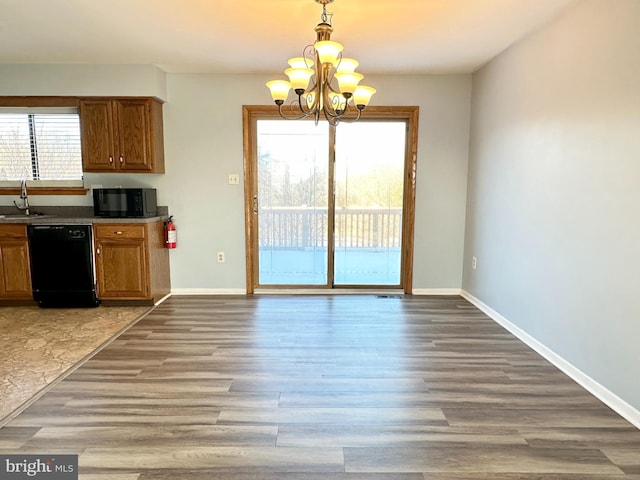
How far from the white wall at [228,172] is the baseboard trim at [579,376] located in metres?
1.16

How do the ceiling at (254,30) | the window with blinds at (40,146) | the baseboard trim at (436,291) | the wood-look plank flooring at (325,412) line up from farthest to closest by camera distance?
the baseboard trim at (436,291), the window with blinds at (40,146), the ceiling at (254,30), the wood-look plank flooring at (325,412)

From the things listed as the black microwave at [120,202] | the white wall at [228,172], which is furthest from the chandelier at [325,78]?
the black microwave at [120,202]

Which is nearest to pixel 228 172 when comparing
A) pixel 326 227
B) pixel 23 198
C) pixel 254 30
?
pixel 326 227

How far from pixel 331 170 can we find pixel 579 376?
2866 millimetres

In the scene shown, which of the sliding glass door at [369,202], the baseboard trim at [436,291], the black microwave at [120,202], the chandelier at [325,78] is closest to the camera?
the chandelier at [325,78]

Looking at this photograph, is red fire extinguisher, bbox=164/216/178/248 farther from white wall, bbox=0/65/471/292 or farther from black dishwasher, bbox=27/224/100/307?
black dishwasher, bbox=27/224/100/307

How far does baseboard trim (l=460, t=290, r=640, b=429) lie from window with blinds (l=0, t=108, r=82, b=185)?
453 cm

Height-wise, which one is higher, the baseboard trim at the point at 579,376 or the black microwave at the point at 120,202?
the black microwave at the point at 120,202

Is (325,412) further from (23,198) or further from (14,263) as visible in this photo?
(23,198)

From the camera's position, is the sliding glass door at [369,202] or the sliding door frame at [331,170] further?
the sliding glass door at [369,202]

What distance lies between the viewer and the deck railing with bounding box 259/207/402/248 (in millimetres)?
4273

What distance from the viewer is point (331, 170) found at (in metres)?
4.17

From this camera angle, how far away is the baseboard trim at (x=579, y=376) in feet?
6.39

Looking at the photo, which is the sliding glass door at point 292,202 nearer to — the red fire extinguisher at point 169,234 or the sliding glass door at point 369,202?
the sliding glass door at point 369,202
